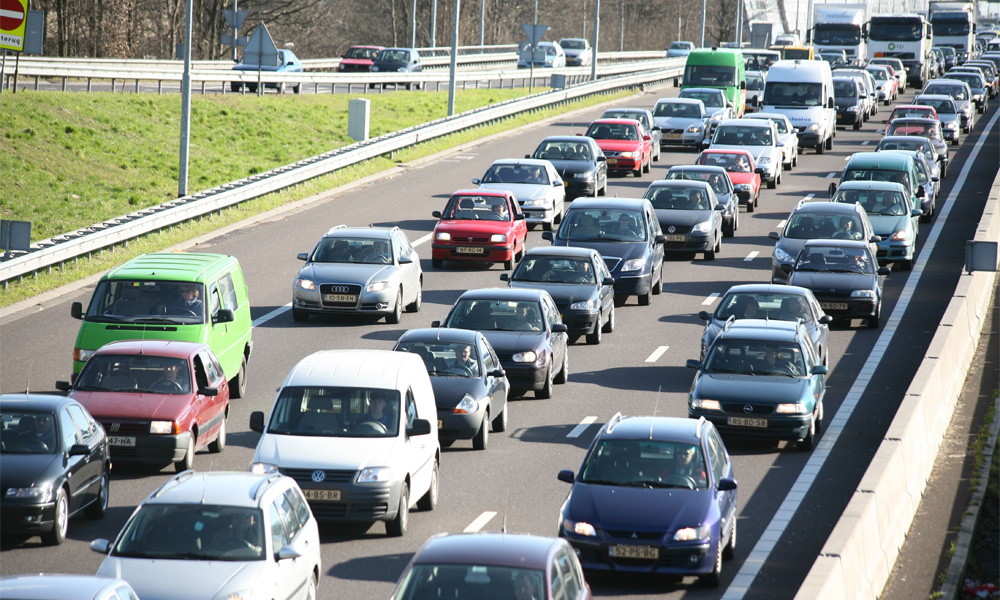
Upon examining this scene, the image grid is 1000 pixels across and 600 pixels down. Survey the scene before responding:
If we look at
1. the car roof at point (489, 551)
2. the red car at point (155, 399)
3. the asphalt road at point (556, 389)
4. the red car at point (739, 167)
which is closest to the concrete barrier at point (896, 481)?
the asphalt road at point (556, 389)

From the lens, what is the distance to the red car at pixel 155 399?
1636cm

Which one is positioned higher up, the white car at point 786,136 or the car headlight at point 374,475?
the white car at point 786,136

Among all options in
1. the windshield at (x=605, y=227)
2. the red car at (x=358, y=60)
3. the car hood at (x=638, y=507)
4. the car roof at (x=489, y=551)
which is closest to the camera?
the car roof at (x=489, y=551)

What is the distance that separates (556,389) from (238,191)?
15376mm

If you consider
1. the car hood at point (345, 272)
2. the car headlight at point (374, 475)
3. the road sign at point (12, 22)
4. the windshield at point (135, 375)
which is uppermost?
the road sign at point (12, 22)

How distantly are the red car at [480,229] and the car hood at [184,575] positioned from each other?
19873mm

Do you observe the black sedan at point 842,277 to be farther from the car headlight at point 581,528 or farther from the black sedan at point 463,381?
the car headlight at point 581,528

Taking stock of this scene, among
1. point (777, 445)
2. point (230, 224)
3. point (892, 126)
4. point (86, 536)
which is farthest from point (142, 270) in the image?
point (892, 126)

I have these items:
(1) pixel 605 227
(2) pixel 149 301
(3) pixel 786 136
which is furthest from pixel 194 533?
(3) pixel 786 136

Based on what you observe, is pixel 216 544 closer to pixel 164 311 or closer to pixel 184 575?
pixel 184 575

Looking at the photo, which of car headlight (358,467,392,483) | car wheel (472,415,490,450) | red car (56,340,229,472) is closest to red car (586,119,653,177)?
car wheel (472,415,490,450)

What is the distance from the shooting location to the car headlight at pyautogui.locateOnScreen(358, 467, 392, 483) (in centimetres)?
1431

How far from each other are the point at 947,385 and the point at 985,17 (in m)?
140

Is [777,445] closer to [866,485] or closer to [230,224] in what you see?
[866,485]
